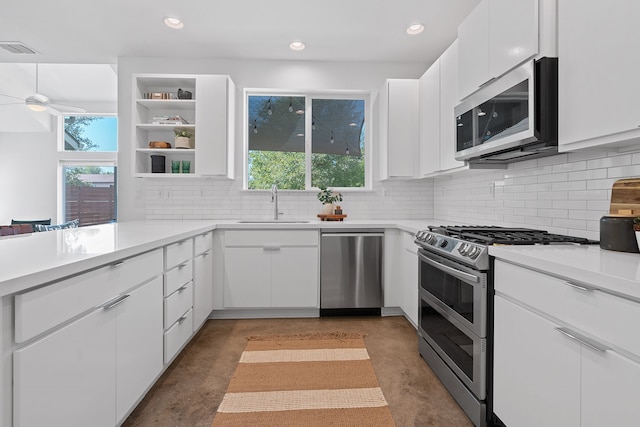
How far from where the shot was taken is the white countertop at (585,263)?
92 cm

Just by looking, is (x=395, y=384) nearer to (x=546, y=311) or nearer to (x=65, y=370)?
(x=546, y=311)

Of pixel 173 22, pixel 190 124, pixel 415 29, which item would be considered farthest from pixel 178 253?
pixel 415 29

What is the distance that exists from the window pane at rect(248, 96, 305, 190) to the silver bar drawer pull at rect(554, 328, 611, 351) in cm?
303

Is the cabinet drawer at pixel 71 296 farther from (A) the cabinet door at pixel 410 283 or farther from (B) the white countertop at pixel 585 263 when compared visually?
(A) the cabinet door at pixel 410 283

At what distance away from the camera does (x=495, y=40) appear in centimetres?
195

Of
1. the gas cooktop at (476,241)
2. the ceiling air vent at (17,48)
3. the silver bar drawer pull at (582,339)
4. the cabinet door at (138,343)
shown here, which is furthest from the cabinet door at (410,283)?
the ceiling air vent at (17,48)

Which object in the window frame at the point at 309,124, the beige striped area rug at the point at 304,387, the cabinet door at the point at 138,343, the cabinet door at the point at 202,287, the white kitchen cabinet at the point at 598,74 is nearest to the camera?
the white kitchen cabinet at the point at 598,74

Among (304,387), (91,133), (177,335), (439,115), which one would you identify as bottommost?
Answer: (304,387)

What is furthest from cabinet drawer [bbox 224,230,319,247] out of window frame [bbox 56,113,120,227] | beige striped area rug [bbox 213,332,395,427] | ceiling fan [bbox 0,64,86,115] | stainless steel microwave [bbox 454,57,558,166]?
window frame [bbox 56,113,120,227]

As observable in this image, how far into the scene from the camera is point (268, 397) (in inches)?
74.1

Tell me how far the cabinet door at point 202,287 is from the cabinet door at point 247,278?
0.17 meters

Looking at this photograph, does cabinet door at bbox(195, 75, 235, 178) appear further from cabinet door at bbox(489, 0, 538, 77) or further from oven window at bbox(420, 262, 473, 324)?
cabinet door at bbox(489, 0, 538, 77)

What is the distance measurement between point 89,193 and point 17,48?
345 cm

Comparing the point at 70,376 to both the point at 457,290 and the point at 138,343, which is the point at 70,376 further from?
the point at 457,290
